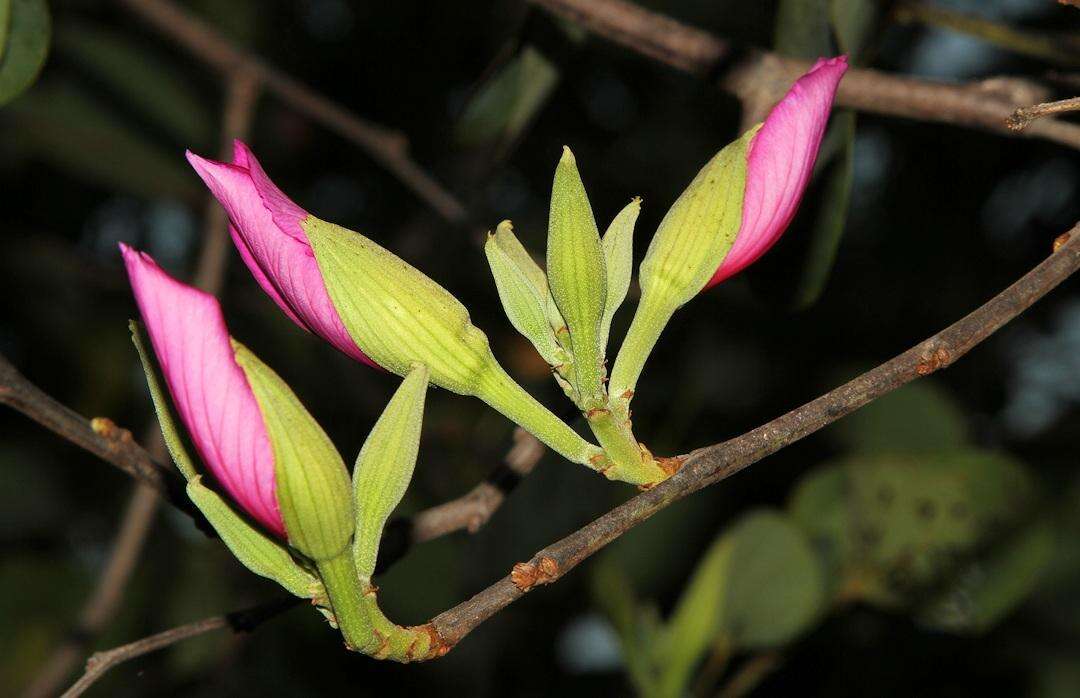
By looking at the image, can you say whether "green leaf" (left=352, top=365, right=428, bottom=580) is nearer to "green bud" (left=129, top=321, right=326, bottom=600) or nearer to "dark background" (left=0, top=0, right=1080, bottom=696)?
"green bud" (left=129, top=321, right=326, bottom=600)

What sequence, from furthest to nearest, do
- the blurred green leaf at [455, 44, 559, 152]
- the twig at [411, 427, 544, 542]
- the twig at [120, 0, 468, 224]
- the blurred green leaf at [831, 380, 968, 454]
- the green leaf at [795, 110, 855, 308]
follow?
the blurred green leaf at [831, 380, 968, 454], the twig at [120, 0, 468, 224], the blurred green leaf at [455, 44, 559, 152], the green leaf at [795, 110, 855, 308], the twig at [411, 427, 544, 542]

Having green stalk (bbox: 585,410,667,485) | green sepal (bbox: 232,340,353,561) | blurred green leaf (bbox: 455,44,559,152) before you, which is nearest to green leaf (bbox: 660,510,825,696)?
blurred green leaf (bbox: 455,44,559,152)

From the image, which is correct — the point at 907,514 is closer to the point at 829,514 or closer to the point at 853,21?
the point at 829,514

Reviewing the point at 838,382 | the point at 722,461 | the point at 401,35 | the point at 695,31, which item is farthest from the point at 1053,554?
the point at 401,35

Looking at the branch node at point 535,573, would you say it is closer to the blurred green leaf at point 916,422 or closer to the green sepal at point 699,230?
the green sepal at point 699,230

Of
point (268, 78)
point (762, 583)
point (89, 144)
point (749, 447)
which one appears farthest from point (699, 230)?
point (89, 144)
